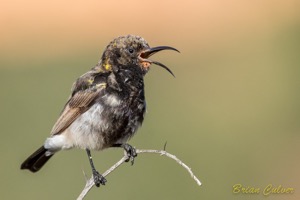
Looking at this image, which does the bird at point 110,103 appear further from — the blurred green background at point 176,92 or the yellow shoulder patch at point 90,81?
the blurred green background at point 176,92

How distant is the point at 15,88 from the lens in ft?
46.4

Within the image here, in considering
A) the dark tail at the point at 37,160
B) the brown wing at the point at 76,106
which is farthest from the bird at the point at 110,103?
the dark tail at the point at 37,160

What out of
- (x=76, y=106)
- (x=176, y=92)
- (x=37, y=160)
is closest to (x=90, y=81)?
(x=76, y=106)

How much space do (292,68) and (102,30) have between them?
4.03m

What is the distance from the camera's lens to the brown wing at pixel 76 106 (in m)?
7.79

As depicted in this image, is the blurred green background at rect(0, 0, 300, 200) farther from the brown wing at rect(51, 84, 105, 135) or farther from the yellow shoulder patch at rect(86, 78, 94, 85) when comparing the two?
the yellow shoulder patch at rect(86, 78, 94, 85)

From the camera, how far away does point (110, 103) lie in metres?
7.69

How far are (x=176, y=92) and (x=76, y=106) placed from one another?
6701 millimetres

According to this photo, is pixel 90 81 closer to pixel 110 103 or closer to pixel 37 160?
pixel 110 103

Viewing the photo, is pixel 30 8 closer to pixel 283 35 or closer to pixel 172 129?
pixel 283 35

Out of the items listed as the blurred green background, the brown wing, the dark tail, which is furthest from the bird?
the blurred green background

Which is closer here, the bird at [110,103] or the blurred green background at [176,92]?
the bird at [110,103]

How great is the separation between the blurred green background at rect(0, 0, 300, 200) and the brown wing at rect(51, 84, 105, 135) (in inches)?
116

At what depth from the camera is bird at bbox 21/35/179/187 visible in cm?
768
